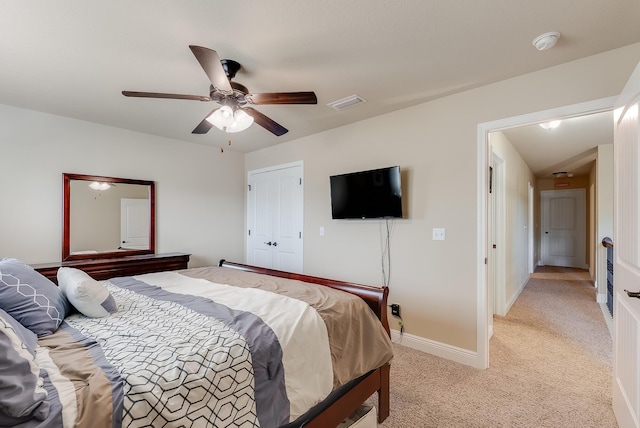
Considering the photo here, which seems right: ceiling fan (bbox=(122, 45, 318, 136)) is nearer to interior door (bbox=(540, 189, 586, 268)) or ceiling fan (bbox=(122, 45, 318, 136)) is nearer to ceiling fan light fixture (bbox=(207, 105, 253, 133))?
ceiling fan light fixture (bbox=(207, 105, 253, 133))

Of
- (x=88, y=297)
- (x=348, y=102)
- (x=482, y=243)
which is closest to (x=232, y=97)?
(x=348, y=102)

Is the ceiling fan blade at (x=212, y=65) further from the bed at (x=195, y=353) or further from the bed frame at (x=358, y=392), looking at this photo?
the bed frame at (x=358, y=392)

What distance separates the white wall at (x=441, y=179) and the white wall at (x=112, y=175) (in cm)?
204

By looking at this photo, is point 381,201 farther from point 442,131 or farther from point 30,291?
point 30,291

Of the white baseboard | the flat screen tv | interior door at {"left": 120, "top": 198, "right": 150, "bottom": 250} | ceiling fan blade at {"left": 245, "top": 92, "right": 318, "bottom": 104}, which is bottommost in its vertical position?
the white baseboard

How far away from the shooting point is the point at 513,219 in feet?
14.6

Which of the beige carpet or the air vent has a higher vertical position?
the air vent

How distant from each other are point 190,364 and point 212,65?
149 cm

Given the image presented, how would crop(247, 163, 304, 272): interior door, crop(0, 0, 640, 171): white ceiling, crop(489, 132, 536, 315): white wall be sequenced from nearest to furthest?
crop(0, 0, 640, 171): white ceiling < crop(489, 132, 536, 315): white wall < crop(247, 163, 304, 272): interior door

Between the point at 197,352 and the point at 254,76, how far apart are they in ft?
6.57

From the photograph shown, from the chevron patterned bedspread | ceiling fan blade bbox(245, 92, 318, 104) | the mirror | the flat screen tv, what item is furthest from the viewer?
the mirror

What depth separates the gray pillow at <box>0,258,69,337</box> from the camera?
133 centimetres

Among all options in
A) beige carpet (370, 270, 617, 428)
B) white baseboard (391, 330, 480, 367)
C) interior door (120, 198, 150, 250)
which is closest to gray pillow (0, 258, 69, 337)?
beige carpet (370, 270, 617, 428)

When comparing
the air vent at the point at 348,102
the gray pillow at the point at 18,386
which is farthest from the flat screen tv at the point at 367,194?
the gray pillow at the point at 18,386
